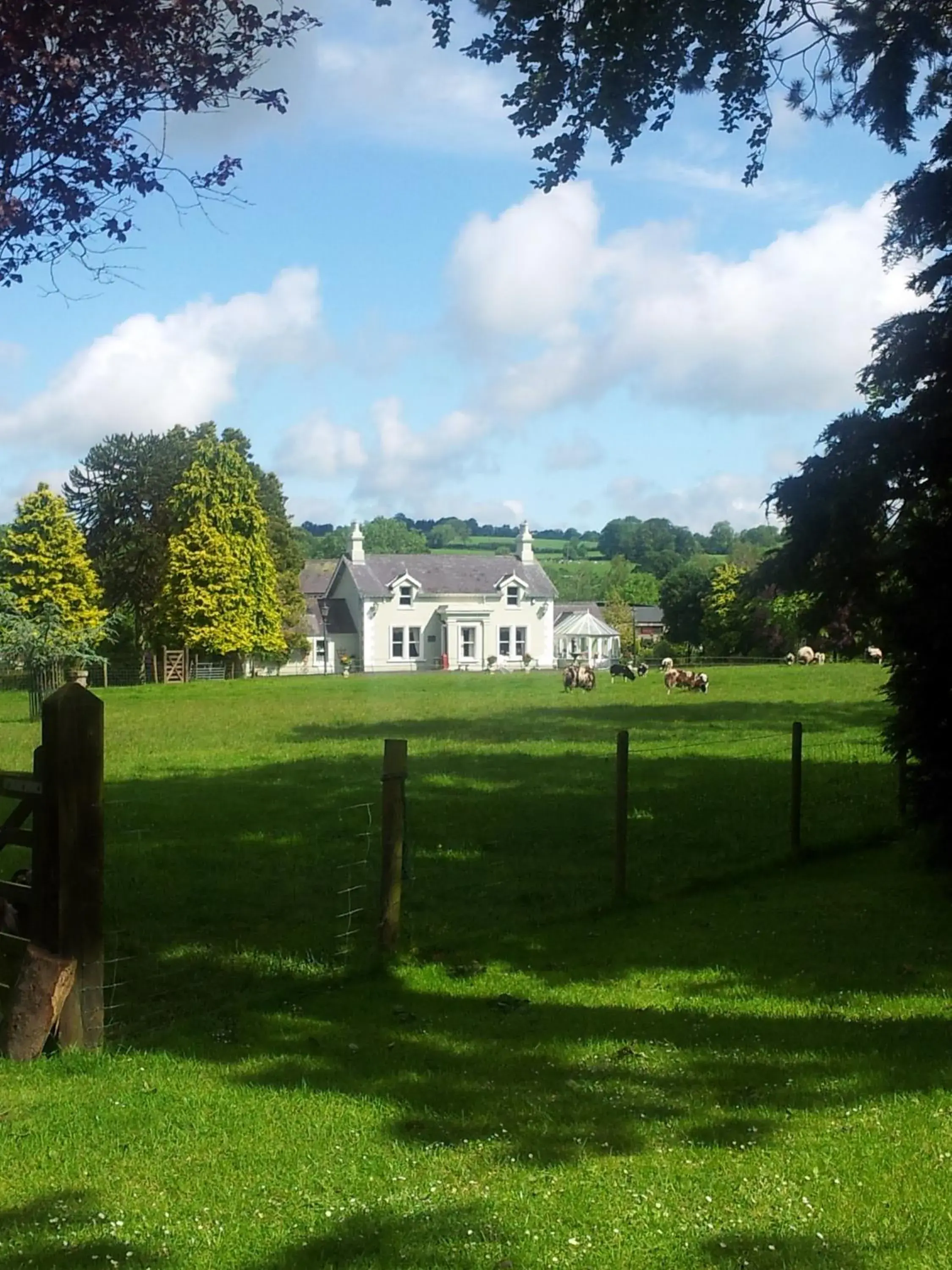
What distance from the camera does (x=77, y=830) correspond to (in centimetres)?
607

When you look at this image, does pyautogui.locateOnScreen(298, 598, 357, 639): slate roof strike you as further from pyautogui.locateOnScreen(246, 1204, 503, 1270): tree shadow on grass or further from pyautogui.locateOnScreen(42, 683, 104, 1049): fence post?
pyautogui.locateOnScreen(246, 1204, 503, 1270): tree shadow on grass

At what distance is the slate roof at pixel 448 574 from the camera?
63594 millimetres

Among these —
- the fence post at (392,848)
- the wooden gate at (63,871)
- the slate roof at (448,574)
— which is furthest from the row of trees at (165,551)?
the wooden gate at (63,871)

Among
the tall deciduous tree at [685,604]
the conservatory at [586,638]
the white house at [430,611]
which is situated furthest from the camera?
the tall deciduous tree at [685,604]

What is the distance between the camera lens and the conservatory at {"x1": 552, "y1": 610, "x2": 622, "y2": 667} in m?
76.9

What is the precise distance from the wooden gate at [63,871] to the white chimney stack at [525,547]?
66470mm

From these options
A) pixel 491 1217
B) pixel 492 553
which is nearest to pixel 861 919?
pixel 491 1217

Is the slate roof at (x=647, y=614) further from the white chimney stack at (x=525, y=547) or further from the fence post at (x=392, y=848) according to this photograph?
the fence post at (x=392, y=848)

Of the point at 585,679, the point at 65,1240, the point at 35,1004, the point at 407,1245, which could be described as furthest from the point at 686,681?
the point at 65,1240

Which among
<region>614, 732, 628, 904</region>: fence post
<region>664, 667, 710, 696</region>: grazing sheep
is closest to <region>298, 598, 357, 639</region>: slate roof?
<region>664, 667, 710, 696</region>: grazing sheep

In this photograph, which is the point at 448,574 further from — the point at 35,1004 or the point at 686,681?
the point at 35,1004

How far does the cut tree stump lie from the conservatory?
228ft

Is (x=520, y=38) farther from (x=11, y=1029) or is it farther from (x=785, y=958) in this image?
(x=11, y=1029)

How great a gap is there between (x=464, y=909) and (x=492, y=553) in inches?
2532
